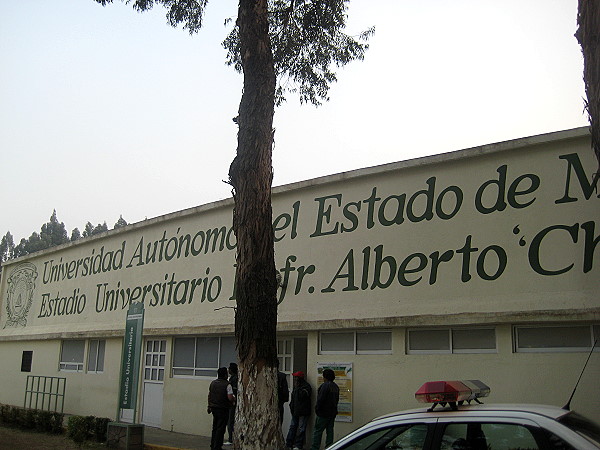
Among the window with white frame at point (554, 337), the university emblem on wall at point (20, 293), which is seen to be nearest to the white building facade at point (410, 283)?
the window with white frame at point (554, 337)

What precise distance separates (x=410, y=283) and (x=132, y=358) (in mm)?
6016

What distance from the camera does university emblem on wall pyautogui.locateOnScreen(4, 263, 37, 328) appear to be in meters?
23.2

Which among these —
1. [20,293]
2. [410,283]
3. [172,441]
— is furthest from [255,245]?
[20,293]

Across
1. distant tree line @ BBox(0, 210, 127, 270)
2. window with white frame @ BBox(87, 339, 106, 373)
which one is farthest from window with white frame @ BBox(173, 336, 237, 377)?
distant tree line @ BBox(0, 210, 127, 270)

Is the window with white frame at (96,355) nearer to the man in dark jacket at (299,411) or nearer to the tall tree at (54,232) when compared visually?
the man in dark jacket at (299,411)

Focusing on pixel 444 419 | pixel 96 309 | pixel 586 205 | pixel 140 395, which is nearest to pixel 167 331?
pixel 140 395

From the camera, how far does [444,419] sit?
4.24m

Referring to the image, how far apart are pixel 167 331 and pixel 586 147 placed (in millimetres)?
10356

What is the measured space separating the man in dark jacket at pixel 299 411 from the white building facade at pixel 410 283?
424 millimetres

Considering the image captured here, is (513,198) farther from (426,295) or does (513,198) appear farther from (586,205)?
(426,295)

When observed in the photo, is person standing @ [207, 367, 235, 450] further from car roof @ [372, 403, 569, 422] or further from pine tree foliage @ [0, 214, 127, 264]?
pine tree foliage @ [0, 214, 127, 264]

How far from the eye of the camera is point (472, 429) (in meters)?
4.13

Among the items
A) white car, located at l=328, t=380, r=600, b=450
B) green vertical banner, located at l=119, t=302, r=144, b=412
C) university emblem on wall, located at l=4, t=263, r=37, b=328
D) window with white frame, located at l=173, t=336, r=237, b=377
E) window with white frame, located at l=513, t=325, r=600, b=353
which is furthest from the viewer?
university emblem on wall, located at l=4, t=263, r=37, b=328

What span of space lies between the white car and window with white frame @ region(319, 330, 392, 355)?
22.3 ft
